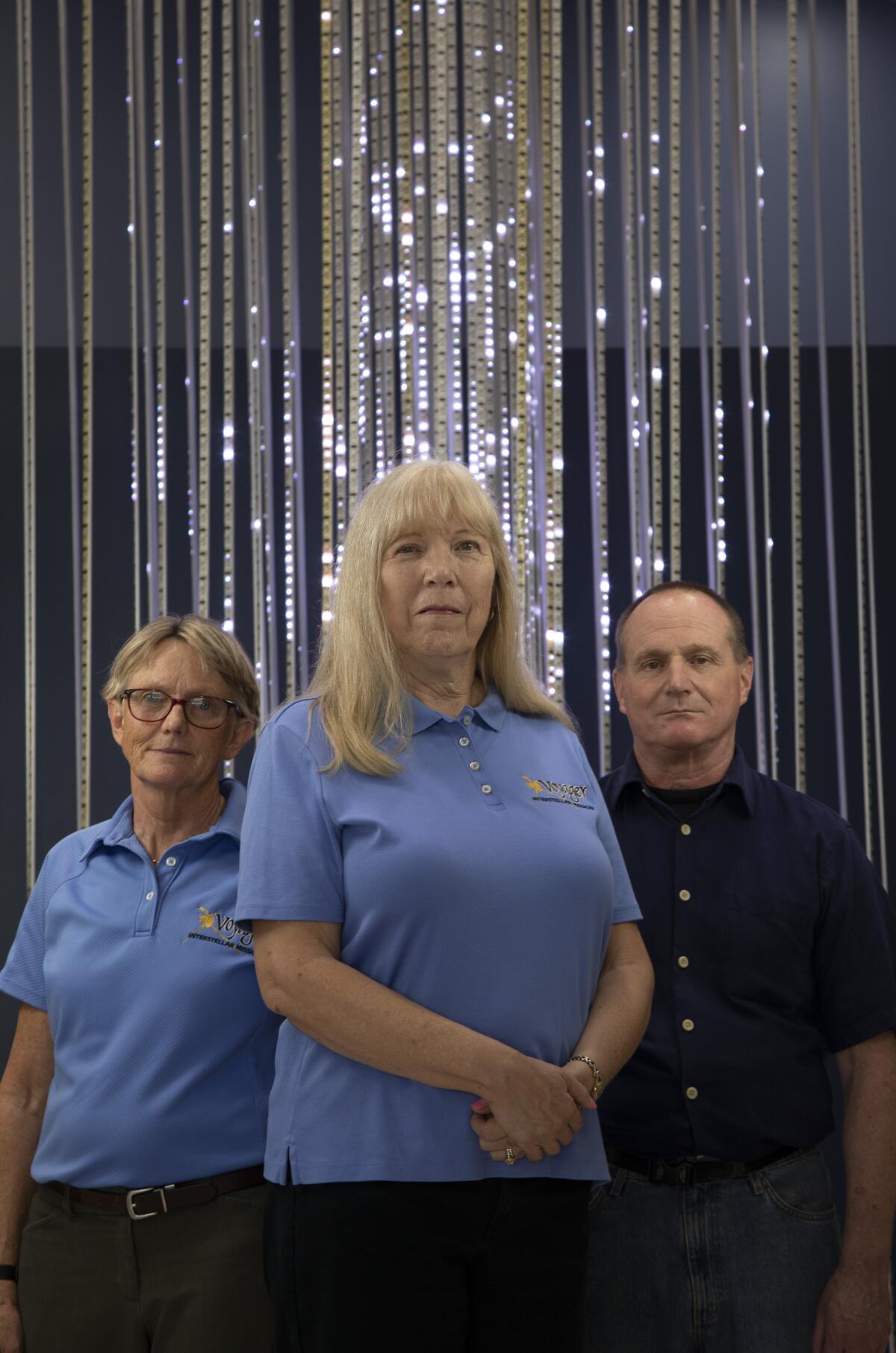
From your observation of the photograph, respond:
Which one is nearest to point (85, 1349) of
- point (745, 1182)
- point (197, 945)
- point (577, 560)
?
point (197, 945)

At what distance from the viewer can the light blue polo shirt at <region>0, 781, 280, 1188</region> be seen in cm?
155

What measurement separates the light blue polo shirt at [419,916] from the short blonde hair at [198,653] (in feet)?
1.33

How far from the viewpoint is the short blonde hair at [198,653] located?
1819 millimetres

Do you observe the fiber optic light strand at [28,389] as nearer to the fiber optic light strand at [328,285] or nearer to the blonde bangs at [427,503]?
the fiber optic light strand at [328,285]

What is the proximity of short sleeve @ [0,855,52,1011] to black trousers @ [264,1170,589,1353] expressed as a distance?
54 centimetres

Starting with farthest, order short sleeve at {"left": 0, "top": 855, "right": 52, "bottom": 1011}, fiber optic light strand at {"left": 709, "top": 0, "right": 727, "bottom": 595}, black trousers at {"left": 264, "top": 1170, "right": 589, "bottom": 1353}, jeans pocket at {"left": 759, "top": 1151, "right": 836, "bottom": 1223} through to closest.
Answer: fiber optic light strand at {"left": 709, "top": 0, "right": 727, "bottom": 595}, short sleeve at {"left": 0, "top": 855, "right": 52, "bottom": 1011}, jeans pocket at {"left": 759, "top": 1151, "right": 836, "bottom": 1223}, black trousers at {"left": 264, "top": 1170, "right": 589, "bottom": 1353}

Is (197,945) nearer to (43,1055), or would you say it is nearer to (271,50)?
(43,1055)

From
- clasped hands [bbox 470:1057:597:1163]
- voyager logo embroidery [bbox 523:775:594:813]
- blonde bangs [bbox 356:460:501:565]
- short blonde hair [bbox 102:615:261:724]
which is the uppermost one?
blonde bangs [bbox 356:460:501:565]

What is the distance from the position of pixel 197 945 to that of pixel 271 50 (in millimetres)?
2456

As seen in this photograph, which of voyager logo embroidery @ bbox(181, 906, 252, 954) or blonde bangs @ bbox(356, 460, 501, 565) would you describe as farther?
voyager logo embroidery @ bbox(181, 906, 252, 954)

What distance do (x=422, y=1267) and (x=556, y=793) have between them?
50cm

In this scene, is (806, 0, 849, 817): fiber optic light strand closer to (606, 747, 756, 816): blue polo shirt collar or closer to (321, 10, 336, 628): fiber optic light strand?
(321, 10, 336, 628): fiber optic light strand

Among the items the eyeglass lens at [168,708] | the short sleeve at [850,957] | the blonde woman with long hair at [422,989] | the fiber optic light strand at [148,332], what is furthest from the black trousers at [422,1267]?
the fiber optic light strand at [148,332]

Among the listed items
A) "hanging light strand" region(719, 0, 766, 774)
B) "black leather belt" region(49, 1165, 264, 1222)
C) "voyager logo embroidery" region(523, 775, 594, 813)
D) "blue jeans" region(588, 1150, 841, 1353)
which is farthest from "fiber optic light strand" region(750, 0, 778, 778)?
"black leather belt" region(49, 1165, 264, 1222)
